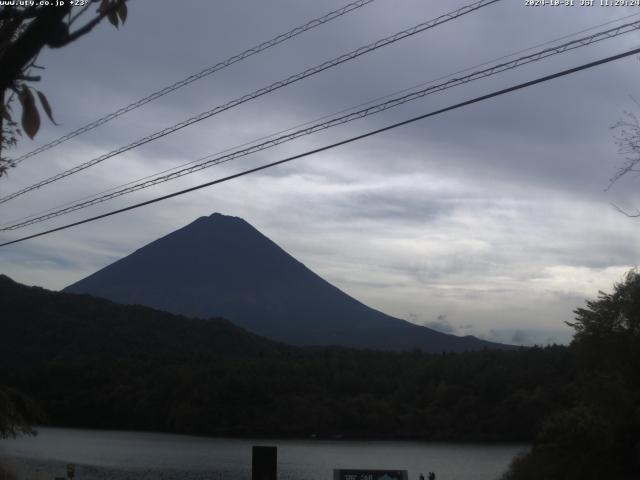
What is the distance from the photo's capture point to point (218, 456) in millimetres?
57938

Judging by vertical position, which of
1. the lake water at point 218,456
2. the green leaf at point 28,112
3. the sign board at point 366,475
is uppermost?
the green leaf at point 28,112

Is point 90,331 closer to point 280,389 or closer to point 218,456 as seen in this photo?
point 280,389

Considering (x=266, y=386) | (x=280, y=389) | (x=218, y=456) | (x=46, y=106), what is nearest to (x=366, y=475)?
(x=46, y=106)

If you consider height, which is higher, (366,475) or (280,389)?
(280,389)

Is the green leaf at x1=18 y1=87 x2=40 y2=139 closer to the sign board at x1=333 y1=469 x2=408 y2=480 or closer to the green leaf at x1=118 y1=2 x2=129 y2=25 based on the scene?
the green leaf at x1=118 y1=2 x2=129 y2=25

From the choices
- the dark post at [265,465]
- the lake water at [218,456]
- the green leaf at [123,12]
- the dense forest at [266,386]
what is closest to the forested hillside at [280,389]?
the dense forest at [266,386]

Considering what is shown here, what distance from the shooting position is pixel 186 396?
3174 inches

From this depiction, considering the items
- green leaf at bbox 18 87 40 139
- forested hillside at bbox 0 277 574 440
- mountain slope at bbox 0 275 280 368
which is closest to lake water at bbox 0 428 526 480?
forested hillside at bbox 0 277 574 440

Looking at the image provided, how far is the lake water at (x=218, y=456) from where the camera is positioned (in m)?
45.9

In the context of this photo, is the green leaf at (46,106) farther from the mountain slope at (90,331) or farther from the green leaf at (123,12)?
the mountain slope at (90,331)

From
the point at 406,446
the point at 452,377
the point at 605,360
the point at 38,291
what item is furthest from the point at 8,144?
the point at 38,291

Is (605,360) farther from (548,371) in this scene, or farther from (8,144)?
(548,371)

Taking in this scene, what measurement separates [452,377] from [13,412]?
64.0 m

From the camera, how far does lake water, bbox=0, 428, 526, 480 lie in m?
45.9
